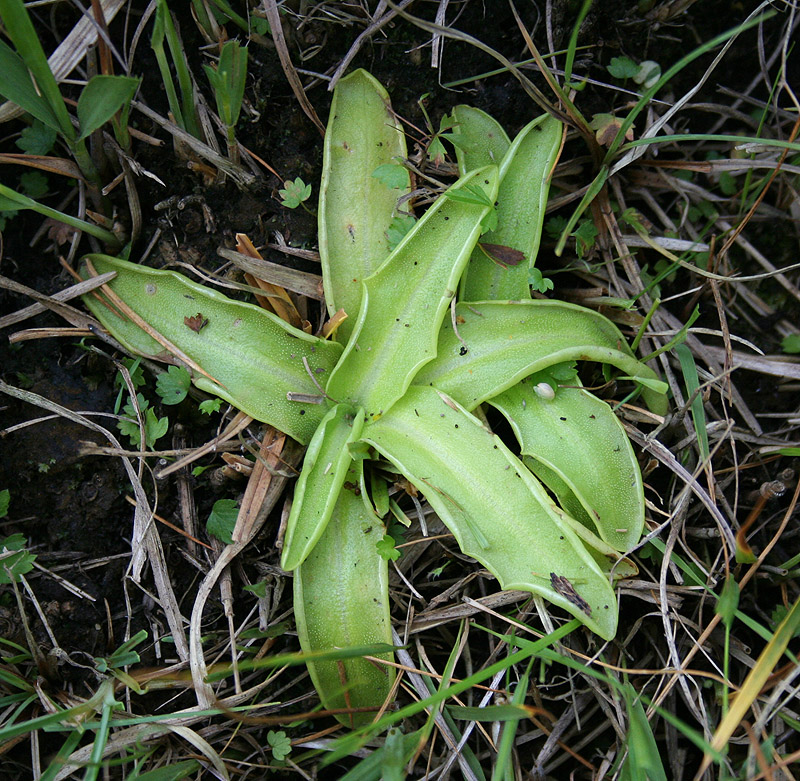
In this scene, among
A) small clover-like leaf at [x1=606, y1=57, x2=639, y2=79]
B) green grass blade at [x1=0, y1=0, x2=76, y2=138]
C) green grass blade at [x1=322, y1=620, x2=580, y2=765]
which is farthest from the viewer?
small clover-like leaf at [x1=606, y1=57, x2=639, y2=79]

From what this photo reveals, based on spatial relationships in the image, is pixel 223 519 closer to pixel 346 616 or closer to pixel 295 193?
pixel 346 616

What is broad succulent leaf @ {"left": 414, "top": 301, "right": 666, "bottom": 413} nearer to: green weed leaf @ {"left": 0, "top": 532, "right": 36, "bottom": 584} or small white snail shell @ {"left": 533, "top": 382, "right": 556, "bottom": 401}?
small white snail shell @ {"left": 533, "top": 382, "right": 556, "bottom": 401}

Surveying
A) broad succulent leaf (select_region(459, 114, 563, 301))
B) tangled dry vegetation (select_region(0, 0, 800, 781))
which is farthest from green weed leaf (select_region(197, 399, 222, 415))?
broad succulent leaf (select_region(459, 114, 563, 301))

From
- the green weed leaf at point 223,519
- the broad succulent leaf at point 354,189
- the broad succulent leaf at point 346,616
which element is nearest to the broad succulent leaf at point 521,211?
the broad succulent leaf at point 354,189

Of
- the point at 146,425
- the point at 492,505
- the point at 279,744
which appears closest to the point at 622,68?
the point at 492,505

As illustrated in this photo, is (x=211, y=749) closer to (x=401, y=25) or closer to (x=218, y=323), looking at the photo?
(x=218, y=323)

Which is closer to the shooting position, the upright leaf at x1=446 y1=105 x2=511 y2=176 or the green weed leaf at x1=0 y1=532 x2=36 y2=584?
the green weed leaf at x1=0 y1=532 x2=36 y2=584

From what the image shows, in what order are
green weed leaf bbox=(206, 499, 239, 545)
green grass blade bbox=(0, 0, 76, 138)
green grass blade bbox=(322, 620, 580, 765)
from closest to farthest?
green grass blade bbox=(322, 620, 580, 765) → green grass blade bbox=(0, 0, 76, 138) → green weed leaf bbox=(206, 499, 239, 545)
